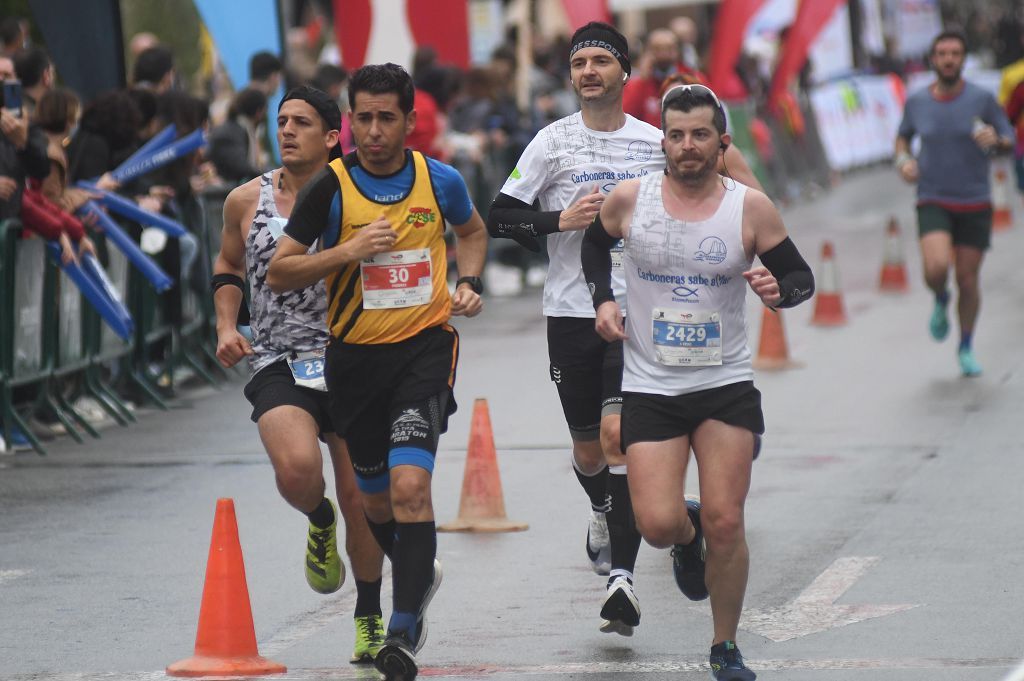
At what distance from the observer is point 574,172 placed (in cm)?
755

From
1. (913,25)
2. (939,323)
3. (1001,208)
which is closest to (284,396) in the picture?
(939,323)

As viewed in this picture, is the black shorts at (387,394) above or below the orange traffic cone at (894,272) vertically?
above

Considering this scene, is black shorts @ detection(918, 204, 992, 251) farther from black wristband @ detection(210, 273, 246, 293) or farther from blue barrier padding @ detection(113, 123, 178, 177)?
black wristband @ detection(210, 273, 246, 293)

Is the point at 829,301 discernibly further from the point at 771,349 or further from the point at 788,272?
the point at 788,272

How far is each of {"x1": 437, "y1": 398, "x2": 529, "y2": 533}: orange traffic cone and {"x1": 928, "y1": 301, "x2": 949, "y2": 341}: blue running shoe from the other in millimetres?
5515

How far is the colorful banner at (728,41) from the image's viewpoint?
84.4 feet

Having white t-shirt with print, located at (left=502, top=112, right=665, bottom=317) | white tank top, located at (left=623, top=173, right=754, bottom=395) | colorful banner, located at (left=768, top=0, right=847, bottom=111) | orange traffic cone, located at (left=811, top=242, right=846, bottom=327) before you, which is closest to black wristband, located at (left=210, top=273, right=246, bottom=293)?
white t-shirt with print, located at (left=502, top=112, right=665, bottom=317)

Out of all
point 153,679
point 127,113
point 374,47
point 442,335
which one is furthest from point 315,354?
point 374,47

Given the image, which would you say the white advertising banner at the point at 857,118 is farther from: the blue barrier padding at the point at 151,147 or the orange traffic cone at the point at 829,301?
the blue barrier padding at the point at 151,147

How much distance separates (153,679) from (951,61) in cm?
826

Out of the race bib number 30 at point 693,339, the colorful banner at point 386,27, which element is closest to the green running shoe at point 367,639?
the race bib number 30 at point 693,339

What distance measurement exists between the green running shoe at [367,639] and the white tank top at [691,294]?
1.21 m

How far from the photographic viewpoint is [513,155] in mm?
21141

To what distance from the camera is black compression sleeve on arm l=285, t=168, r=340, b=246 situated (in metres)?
6.41
